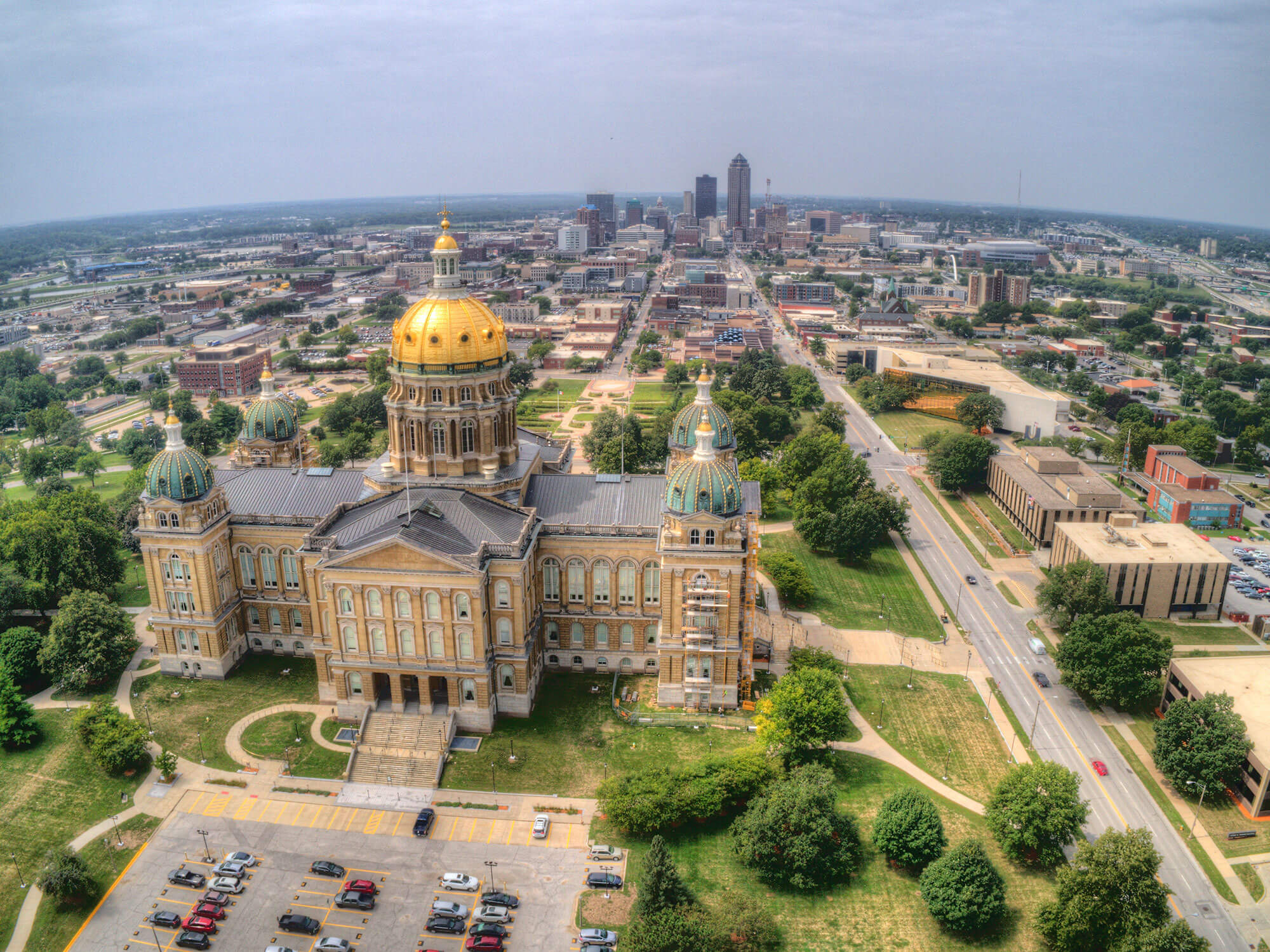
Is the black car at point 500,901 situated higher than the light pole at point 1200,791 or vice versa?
the black car at point 500,901

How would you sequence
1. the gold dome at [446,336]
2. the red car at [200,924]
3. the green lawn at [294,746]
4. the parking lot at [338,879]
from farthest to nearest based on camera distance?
the gold dome at [446,336] → the green lawn at [294,746] → the parking lot at [338,879] → the red car at [200,924]

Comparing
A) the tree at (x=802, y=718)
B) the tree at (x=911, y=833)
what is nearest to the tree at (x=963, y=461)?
the tree at (x=802, y=718)

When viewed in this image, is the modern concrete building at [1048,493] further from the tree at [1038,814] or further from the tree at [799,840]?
the tree at [799,840]

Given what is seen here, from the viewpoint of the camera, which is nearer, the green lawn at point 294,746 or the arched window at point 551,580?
the green lawn at point 294,746

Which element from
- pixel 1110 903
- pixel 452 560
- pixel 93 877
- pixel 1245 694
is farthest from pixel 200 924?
pixel 1245 694

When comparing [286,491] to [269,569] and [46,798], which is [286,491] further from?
[46,798]

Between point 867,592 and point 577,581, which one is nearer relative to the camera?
point 577,581
